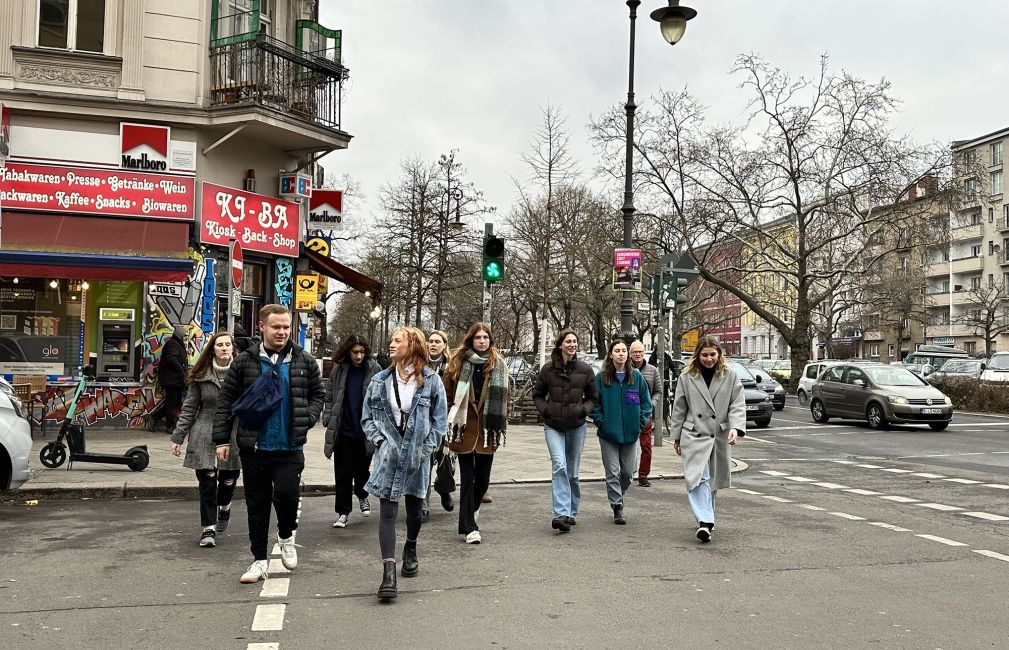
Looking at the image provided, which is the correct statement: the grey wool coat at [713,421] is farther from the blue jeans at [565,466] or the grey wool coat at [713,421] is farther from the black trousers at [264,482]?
the black trousers at [264,482]

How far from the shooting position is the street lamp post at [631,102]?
640 inches

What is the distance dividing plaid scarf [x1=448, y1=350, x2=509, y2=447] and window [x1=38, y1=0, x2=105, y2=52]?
1190cm

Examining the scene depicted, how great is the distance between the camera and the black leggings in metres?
6.05

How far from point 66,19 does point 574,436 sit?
1289cm

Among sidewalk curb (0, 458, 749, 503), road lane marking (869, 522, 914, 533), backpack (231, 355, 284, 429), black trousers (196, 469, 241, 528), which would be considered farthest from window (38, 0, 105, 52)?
road lane marking (869, 522, 914, 533)

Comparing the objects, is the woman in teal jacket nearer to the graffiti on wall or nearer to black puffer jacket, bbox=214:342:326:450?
black puffer jacket, bbox=214:342:326:450

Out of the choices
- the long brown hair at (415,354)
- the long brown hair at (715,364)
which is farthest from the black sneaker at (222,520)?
the long brown hair at (715,364)

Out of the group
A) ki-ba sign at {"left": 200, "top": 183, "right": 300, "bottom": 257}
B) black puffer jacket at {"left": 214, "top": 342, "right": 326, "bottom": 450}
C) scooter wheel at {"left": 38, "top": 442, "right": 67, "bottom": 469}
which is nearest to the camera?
black puffer jacket at {"left": 214, "top": 342, "right": 326, "bottom": 450}

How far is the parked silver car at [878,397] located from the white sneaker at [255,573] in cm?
1930

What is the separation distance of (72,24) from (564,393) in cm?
1253

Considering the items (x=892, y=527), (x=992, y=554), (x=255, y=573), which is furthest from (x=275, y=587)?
(x=892, y=527)

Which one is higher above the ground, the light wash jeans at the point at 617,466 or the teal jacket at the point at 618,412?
the teal jacket at the point at 618,412

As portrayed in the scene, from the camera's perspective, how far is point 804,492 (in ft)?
38.3

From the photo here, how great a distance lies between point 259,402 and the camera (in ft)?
20.4
